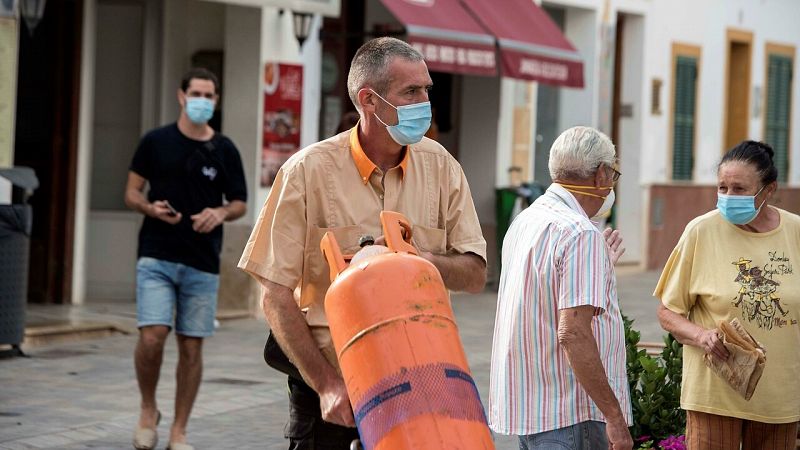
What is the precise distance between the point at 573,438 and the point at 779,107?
73.6ft

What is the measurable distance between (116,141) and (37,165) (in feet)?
2.70

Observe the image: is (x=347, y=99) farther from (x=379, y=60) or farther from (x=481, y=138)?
(x=379, y=60)

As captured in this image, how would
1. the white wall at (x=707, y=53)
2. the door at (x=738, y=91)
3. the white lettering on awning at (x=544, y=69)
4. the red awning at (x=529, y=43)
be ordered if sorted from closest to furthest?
the red awning at (x=529, y=43)
the white lettering on awning at (x=544, y=69)
the white wall at (x=707, y=53)
the door at (x=738, y=91)

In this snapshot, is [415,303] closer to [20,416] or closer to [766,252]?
[766,252]

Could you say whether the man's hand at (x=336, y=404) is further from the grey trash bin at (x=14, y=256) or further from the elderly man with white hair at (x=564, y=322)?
the grey trash bin at (x=14, y=256)

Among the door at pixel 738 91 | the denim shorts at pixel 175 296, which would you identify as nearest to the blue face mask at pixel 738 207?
the denim shorts at pixel 175 296

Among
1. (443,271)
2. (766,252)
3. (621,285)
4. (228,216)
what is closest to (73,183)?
(228,216)

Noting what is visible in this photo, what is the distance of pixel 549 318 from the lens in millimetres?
4891

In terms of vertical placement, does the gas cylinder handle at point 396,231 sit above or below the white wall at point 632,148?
below

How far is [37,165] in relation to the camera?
14.2 m

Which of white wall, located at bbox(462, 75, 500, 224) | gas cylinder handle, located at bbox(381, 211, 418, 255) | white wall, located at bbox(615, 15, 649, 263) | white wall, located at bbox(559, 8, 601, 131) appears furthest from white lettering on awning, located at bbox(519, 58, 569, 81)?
gas cylinder handle, located at bbox(381, 211, 418, 255)

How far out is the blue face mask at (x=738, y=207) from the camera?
588 centimetres

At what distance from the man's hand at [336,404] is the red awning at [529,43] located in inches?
501

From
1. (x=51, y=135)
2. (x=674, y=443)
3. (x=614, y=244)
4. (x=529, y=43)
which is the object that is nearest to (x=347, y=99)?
(x=529, y=43)
